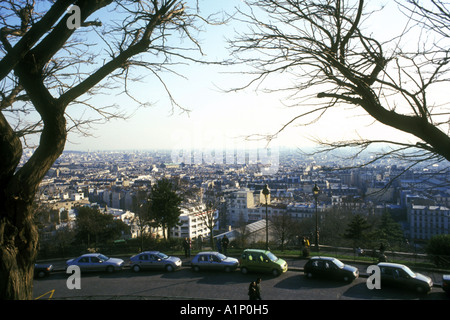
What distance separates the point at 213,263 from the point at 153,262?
2.28 m

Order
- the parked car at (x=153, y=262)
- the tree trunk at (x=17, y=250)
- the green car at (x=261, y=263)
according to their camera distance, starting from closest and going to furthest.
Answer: the tree trunk at (x=17, y=250), the green car at (x=261, y=263), the parked car at (x=153, y=262)

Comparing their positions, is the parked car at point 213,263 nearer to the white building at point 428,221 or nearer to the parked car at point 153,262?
the parked car at point 153,262

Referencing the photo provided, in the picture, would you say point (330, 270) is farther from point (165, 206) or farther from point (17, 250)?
point (165, 206)

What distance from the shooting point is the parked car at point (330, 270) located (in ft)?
32.5

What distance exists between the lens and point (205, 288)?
383 inches

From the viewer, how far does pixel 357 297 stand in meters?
8.61

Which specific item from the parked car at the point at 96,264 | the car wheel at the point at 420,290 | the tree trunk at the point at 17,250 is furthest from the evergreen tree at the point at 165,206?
the tree trunk at the point at 17,250

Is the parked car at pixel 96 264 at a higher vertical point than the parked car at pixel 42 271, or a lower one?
higher

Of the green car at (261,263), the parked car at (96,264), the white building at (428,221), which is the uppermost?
the green car at (261,263)

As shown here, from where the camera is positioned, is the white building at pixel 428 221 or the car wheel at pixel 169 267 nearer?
the car wheel at pixel 169 267

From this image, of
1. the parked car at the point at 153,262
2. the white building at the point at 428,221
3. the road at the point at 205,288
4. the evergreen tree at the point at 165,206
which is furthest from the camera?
the white building at the point at 428,221

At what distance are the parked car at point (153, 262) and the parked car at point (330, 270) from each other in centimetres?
481

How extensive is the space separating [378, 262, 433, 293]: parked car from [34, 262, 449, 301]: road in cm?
21
